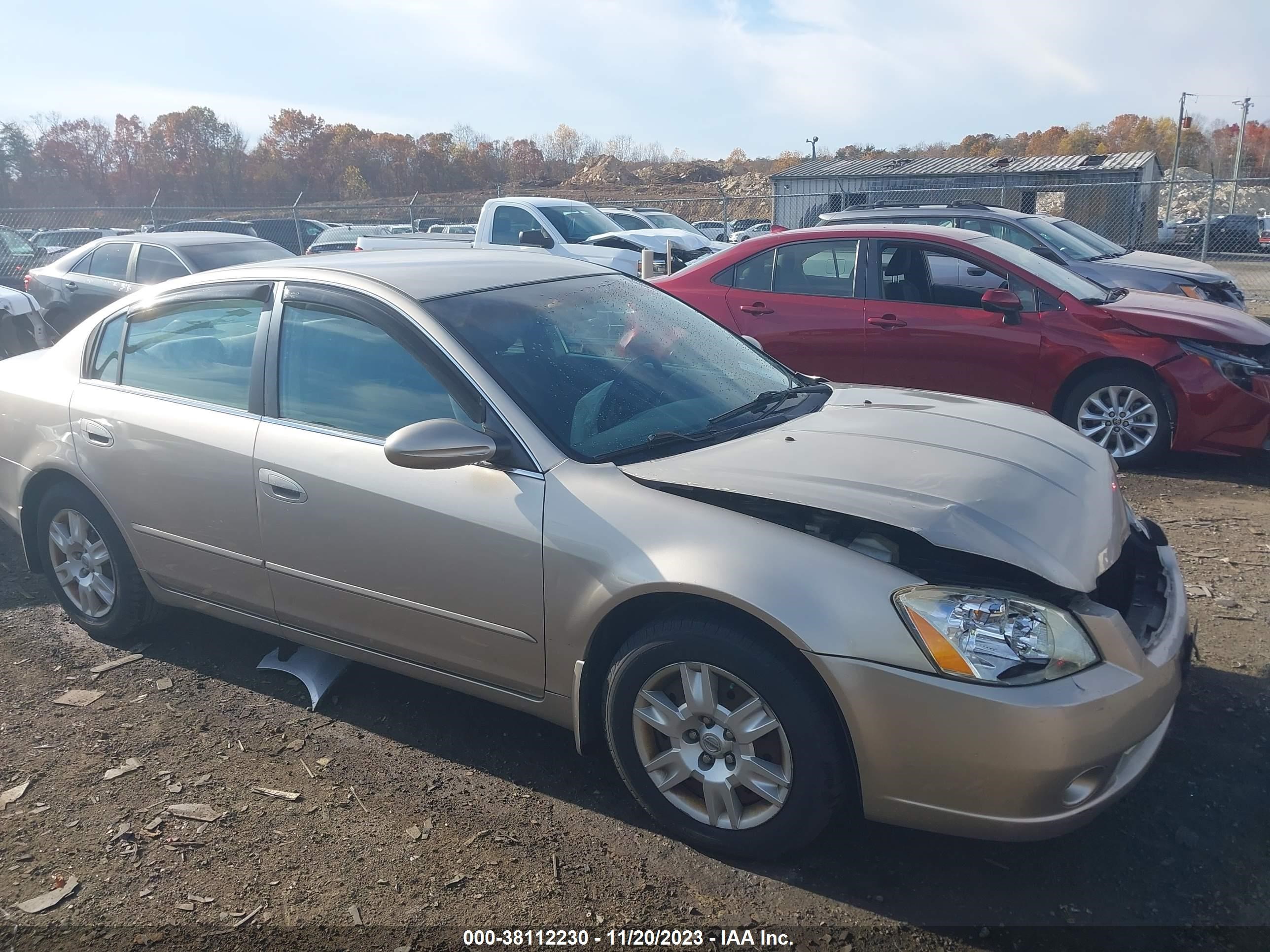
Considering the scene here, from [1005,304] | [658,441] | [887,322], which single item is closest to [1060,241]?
[1005,304]

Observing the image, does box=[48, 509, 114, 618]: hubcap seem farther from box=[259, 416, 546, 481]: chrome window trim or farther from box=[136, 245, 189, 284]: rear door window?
box=[136, 245, 189, 284]: rear door window

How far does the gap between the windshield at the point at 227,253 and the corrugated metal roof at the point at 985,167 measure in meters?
24.4

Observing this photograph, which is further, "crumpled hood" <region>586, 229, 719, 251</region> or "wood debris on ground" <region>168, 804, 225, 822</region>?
"crumpled hood" <region>586, 229, 719, 251</region>

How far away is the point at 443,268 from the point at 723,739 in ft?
6.85

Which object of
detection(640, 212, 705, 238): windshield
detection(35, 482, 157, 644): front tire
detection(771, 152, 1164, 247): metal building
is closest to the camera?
detection(35, 482, 157, 644): front tire

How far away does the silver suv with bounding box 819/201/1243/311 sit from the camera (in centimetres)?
975

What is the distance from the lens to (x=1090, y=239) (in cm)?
1153

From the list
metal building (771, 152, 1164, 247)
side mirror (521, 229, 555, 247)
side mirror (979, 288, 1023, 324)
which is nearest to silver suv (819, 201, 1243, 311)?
side mirror (979, 288, 1023, 324)

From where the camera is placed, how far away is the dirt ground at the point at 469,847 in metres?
2.55

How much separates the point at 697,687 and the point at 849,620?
19.1 inches

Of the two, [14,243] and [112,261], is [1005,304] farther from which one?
[14,243]

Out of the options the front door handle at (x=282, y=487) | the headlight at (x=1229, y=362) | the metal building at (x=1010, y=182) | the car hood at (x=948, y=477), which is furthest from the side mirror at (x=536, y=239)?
the metal building at (x=1010, y=182)

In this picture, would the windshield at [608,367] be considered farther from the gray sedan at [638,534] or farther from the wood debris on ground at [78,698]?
the wood debris on ground at [78,698]

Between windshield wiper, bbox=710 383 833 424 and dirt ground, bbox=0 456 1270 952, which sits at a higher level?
windshield wiper, bbox=710 383 833 424
